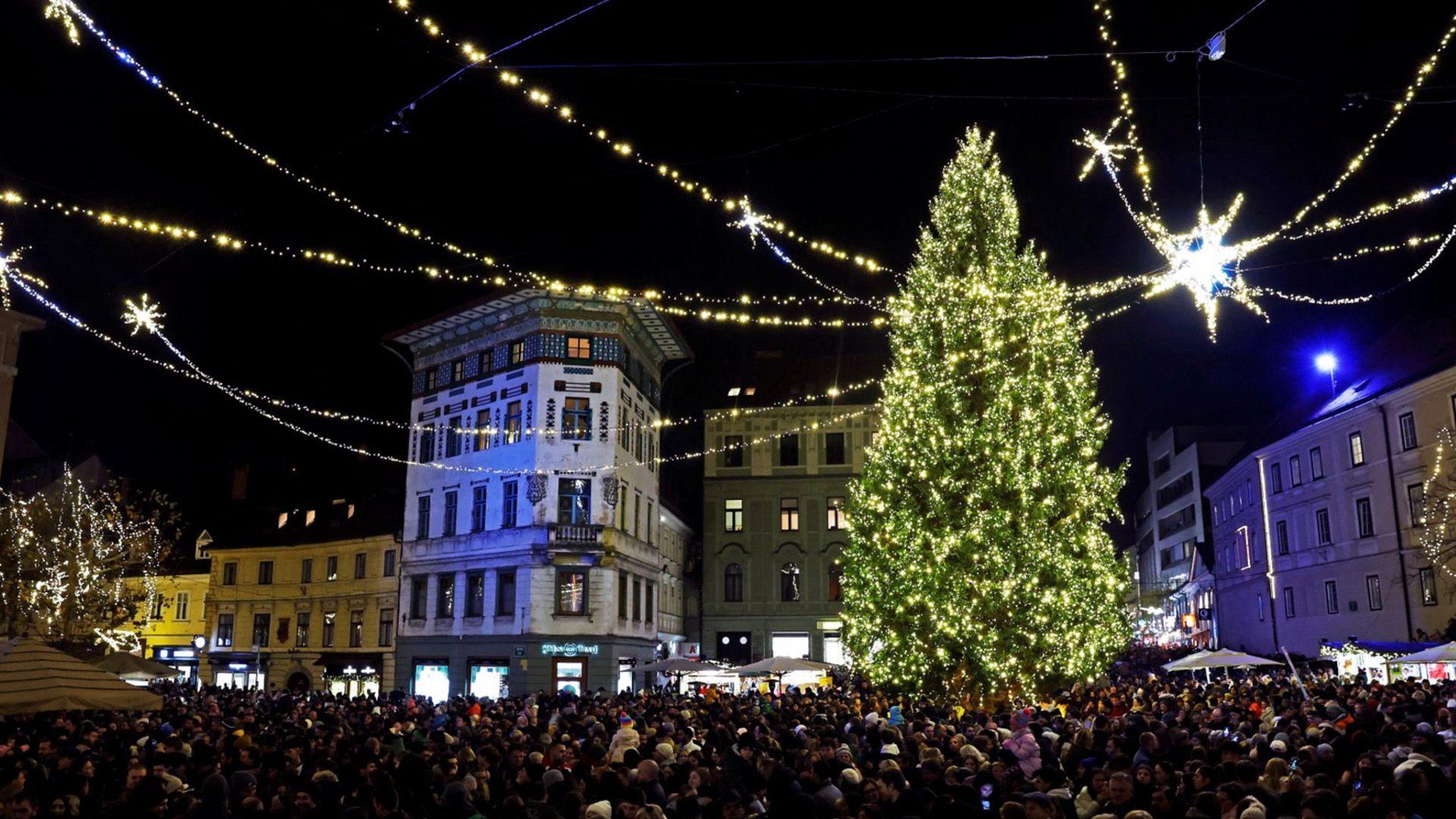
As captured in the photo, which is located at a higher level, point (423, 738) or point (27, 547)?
point (27, 547)

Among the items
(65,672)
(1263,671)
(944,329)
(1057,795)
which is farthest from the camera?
(1263,671)

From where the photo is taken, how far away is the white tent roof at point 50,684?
43.0 ft

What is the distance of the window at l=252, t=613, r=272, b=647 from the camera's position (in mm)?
50500

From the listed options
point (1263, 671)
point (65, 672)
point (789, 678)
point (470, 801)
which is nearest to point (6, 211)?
point (65, 672)

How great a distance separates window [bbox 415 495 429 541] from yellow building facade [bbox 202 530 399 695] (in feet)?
10.7

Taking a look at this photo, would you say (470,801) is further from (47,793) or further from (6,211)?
(6,211)

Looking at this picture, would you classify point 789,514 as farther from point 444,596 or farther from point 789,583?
point 444,596

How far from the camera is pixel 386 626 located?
45844 millimetres

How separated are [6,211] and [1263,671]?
42.6 metres

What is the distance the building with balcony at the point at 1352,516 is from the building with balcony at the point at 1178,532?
38.4 feet

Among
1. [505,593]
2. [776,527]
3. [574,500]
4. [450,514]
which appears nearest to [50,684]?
[574,500]

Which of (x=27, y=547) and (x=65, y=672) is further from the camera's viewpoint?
(x=27, y=547)

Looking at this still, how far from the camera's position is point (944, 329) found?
24922 millimetres

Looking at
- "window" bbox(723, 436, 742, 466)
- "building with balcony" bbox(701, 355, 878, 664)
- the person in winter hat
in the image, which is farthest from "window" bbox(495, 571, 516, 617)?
the person in winter hat
